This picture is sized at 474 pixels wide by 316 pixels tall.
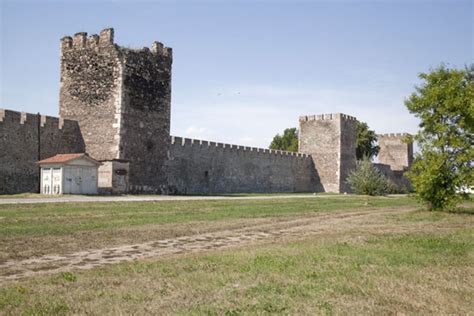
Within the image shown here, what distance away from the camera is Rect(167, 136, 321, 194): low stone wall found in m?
31.9

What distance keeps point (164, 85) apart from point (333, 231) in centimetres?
1903

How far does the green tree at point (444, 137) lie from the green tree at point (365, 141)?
40.1m

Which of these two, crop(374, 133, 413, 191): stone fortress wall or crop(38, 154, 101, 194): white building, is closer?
crop(38, 154, 101, 194): white building

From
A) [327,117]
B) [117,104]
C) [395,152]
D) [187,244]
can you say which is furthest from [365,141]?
[187,244]

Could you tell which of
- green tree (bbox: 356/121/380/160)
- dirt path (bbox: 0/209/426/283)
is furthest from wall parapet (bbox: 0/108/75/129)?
green tree (bbox: 356/121/380/160)

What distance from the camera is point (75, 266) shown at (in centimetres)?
654

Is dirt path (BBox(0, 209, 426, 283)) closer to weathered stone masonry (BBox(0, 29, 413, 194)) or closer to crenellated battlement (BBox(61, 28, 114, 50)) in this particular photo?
weathered stone masonry (BBox(0, 29, 413, 194))

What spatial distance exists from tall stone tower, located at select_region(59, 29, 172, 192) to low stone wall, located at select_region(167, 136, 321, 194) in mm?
3679

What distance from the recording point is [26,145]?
2378 centimetres

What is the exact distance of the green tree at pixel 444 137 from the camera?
16.4 m

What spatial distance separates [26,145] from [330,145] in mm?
27700

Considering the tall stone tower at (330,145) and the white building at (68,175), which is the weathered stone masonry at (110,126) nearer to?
the white building at (68,175)

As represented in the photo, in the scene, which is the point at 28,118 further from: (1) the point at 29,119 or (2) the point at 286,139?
(2) the point at 286,139

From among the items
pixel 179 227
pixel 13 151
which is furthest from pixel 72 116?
pixel 179 227
